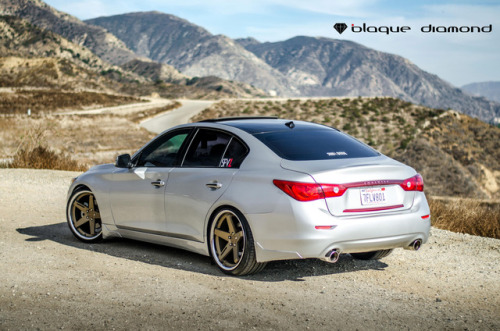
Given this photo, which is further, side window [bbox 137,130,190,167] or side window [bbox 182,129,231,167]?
side window [bbox 137,130,190,167]

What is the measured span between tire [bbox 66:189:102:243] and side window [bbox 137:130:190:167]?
1065mm

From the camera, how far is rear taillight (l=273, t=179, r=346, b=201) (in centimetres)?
546

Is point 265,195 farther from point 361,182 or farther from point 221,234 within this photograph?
point 361,182

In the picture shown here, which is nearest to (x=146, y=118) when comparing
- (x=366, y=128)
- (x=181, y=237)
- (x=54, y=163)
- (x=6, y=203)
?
(x=366, y=128)

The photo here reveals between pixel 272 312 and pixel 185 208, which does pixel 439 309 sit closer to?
pixel 272 312

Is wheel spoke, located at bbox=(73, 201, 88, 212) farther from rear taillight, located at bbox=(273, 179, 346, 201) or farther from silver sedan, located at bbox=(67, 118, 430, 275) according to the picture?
rear taillight, located at bbox=(273, 179, 346, 201)

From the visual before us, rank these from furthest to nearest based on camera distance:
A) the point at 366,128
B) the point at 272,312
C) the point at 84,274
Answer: the point at 366,128, the point at 84,274, the point at 272,312

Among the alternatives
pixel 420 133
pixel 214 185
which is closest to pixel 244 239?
pixel 214 185

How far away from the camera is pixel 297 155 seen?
5.92 m

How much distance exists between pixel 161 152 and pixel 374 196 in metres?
2.85

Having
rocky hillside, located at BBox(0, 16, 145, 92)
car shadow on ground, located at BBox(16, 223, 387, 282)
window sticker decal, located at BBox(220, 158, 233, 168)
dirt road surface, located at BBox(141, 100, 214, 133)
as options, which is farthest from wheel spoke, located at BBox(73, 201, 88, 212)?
rocky hillside, located at BBox(0, 16, 145, 92)

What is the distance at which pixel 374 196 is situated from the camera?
5691 millimetres

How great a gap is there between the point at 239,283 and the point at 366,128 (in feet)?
170

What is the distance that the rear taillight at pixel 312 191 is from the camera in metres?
5.46
